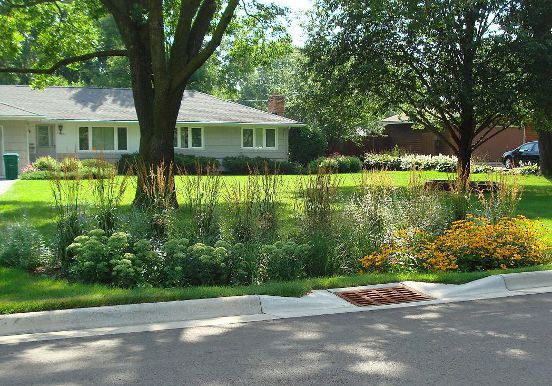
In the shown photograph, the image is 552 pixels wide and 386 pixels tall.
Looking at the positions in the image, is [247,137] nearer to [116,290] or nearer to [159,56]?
[159,56]

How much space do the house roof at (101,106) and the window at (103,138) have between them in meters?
0.84

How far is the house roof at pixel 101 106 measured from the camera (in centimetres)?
3159

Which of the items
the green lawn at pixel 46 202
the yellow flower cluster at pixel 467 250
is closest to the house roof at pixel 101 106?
the green lawn at pixel 46 202

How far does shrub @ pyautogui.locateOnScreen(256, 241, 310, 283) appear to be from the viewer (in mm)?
8195

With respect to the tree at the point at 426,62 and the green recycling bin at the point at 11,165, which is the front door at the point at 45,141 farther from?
the tree at the point at 426,62

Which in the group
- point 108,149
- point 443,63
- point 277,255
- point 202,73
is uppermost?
point 202,73

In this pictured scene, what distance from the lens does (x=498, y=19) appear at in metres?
18.8

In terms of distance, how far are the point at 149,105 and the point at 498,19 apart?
36.3ft

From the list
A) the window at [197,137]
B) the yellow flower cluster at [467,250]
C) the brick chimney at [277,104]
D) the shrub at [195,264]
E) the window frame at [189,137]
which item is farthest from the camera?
the brick chimney at [277,104]

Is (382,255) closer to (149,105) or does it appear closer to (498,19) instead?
(149,105)

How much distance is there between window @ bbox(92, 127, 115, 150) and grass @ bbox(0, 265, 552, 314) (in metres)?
25.0

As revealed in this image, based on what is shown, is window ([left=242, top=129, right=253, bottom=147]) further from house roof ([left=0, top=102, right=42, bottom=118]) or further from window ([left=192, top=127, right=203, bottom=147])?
house roof ([left=0, top=102, right=42, bottom=118])

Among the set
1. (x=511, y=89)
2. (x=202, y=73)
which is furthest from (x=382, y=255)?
(x=202, y=73)

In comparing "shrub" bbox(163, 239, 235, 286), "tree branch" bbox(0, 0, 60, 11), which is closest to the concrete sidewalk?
"shrub" bbox(163, 239, 235, 286)
